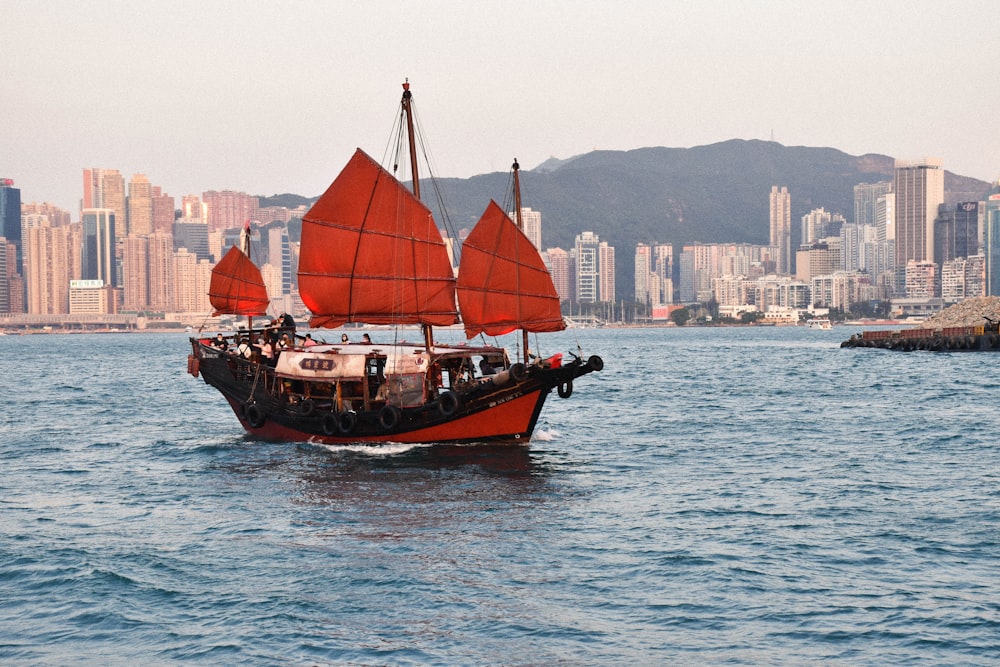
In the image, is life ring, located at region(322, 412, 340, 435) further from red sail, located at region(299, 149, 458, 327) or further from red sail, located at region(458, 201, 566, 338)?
red sail, located at region(458, 201, 566, 338)

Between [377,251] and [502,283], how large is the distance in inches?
185

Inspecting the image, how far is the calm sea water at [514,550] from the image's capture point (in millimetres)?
15867

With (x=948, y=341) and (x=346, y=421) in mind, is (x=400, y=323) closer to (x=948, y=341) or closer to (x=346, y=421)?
(x=346, y=421)

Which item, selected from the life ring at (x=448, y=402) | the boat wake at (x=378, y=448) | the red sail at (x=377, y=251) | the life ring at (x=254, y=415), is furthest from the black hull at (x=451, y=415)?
the red sail at (x=377, y=251)

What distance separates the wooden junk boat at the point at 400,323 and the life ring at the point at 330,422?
1.2 inches

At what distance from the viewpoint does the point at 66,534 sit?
2325 centimetres

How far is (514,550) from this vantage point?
822 inches

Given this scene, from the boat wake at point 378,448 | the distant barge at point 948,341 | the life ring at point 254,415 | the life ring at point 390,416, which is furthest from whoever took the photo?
the distant barge at point 948,341

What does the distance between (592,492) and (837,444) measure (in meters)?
12.7

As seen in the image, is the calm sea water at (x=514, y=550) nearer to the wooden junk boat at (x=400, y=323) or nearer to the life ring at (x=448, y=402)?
the wooden junk boat at (x=400, y=323)

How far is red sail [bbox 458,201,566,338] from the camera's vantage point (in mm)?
35531

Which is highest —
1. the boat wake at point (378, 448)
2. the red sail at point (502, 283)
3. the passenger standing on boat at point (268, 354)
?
the red sail at point (502, 283)

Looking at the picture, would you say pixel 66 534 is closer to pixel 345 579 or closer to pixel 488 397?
pixel 345 579

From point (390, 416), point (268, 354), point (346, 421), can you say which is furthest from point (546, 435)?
point (268, 354)
